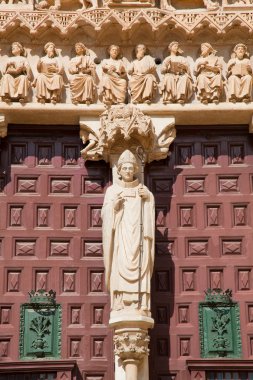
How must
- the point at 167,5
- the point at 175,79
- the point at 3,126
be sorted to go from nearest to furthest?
the point at 3,126
the point at 175,79
the point at 167,5

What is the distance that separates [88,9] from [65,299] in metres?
4.46

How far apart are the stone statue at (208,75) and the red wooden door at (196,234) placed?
574 millimetres

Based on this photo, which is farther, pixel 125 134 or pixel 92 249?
pixel 92 249

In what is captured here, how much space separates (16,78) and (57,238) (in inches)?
97.6

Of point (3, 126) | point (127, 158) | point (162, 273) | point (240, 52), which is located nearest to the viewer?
point (127, 158)

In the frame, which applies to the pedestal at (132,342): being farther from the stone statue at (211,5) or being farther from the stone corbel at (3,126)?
the stone statue at (211,5)

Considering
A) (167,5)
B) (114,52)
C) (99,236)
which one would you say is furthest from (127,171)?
(167,5)

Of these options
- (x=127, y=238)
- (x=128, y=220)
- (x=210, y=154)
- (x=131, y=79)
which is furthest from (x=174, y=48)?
(x=127, y=238)

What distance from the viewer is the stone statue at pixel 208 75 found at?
1298 centimetres

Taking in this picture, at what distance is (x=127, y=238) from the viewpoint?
11.8 metres

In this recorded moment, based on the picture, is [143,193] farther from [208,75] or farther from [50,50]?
[50,50]

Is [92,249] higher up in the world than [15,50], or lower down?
lower down

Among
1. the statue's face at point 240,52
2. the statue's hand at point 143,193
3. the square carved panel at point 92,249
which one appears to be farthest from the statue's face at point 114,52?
the square carved panel at point 92,249

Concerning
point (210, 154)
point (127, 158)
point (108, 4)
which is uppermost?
point (108, 4)
